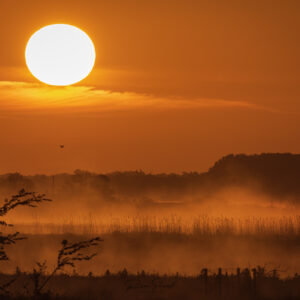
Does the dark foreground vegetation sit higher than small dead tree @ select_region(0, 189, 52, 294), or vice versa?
the dark foreground vegetation

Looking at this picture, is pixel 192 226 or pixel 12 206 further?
pixel 192 226

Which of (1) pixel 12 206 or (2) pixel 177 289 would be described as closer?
(1) pixel 12 206

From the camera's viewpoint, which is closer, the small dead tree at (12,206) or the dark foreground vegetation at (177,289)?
the small dead tree at (12,206)

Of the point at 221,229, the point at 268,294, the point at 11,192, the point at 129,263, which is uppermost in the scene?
the point at 11,192

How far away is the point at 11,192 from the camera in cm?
6031

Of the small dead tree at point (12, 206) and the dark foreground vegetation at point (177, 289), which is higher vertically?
the dark foreground vegetation at point (177, 289)

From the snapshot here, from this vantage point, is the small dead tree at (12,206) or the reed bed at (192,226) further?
the reed bed at (192,226)

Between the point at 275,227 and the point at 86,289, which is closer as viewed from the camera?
the point at 86,289

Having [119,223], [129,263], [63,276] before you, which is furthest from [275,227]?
[63,276]

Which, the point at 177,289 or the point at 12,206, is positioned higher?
the point at 177,289

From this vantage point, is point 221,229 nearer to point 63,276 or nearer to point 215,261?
point 215,261

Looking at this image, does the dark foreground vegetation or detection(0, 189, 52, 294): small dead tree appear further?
the dark foreground vegetation

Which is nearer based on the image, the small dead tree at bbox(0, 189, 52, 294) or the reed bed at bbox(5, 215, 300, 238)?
the small dead tree at bbox(0, 189, 52, 294)

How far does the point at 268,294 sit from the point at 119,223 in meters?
32.7
